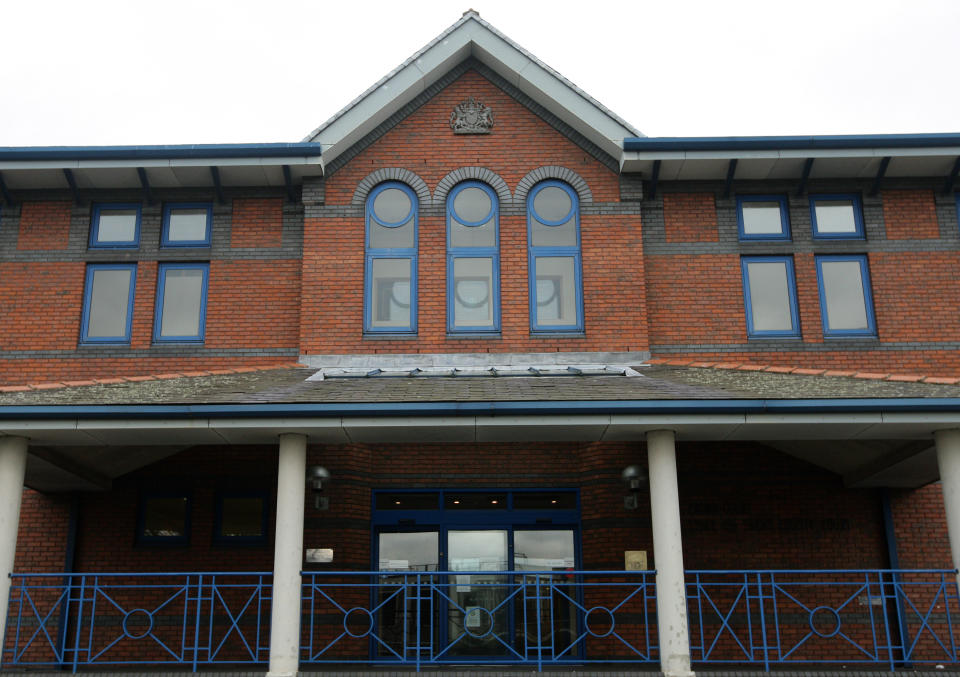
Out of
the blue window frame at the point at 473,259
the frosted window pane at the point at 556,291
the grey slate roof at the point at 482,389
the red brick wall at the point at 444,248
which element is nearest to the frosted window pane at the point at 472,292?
the blue window frame at the point at 473,259

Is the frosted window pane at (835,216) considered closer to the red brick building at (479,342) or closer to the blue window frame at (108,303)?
the red brick building at (479,342)

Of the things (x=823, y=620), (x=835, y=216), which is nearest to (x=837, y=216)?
(x=835, y=216)

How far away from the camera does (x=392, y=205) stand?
13797 millimetres

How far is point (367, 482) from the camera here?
42.7 ft

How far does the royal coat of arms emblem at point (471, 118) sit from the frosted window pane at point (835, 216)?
→ 4.89 m

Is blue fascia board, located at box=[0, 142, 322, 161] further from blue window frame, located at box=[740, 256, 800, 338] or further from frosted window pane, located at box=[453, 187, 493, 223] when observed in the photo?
blue window frame, located at box=[740, 256, 800, 338]

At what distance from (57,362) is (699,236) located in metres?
9.08

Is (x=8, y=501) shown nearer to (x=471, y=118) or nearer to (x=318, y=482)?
(x=318, y=482)

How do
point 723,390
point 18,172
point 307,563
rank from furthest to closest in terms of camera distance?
point 18,172 < point 307,563 < point 723,390

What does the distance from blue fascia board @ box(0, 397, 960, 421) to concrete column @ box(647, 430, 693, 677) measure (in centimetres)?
56

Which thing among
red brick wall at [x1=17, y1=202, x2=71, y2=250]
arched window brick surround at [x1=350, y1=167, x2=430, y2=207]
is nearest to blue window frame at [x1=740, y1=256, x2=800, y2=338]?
arched window brick surround at [x1=350, y1=167, x2=430, y2=207]

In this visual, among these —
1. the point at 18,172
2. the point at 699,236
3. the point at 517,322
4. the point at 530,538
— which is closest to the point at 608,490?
the point at 530,538

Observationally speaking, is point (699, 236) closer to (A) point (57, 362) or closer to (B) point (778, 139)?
(B) point (778, 139)

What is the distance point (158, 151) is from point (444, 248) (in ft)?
13.5
